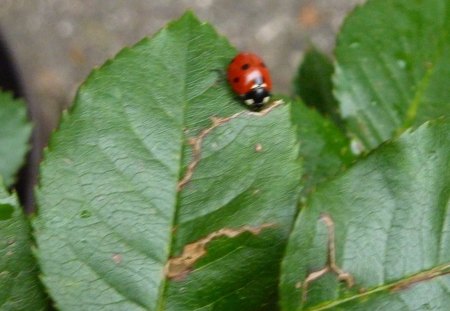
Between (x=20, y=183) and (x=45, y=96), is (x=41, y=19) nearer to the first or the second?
(x=45, y=96)

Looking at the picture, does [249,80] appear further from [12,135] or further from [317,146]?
[12,135]

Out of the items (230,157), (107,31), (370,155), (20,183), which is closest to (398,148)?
(370,155)

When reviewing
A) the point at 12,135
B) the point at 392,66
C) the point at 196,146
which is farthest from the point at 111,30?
the point at 196,146

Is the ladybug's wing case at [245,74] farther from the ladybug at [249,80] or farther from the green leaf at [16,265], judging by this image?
the green leaf at [16,265]

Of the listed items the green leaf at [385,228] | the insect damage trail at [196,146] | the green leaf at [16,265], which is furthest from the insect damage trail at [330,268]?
the green leaf at [16,265]

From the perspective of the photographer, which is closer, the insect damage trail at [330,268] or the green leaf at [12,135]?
the insect damage trail at [330,268]

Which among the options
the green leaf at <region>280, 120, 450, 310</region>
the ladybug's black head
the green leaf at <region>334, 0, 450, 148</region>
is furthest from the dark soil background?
the green leaf at <region>280, 120, 450, 310</region>

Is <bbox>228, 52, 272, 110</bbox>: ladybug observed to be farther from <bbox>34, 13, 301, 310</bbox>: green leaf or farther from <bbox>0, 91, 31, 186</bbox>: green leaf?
<bbox>0, 91, 31, 186</bbox>: green leaf

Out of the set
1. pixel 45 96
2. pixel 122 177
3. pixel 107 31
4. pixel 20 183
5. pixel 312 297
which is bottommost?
pixel 312 297
